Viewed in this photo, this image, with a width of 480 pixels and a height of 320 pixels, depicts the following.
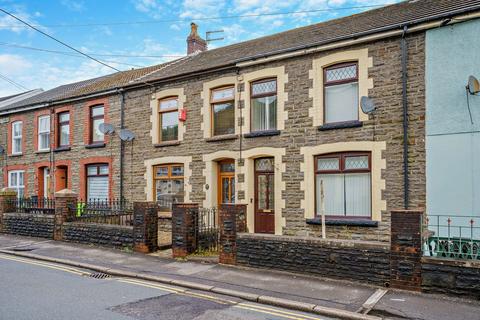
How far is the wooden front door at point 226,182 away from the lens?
47.9 ft

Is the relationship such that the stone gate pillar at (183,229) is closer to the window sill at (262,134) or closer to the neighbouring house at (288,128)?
the neighbouring house at (288,128)

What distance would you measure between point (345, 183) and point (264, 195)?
290cm

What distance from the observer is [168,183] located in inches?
631

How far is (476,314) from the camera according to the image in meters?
6.24

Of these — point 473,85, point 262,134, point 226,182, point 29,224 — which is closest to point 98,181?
point 29,224

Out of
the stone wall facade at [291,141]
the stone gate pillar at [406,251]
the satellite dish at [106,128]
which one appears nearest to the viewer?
the stone gate pillar at [406,251]

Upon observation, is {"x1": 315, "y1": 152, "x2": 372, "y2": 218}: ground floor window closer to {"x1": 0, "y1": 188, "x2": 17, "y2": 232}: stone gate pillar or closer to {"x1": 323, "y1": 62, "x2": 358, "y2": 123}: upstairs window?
{"x1": 323, "y1": 62, "x2": 358, "y2": 123}: upstairs window

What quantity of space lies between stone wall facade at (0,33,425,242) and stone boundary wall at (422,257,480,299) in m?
3.59

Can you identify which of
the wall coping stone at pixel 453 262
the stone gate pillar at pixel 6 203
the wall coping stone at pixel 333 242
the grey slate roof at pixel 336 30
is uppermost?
the grey slate roof at pixel 336 30

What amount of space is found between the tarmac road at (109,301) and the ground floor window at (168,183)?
7035 mm

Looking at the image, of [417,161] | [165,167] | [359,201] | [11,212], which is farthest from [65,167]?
[417,161]

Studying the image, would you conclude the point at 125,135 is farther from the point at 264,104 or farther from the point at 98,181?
the point at 264,104

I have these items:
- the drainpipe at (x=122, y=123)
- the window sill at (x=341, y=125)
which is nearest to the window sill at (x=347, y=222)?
the window sill at (x=341, y=125)

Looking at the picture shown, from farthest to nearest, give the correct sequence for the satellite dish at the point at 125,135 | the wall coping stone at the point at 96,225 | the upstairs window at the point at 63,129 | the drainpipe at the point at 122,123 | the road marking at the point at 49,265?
the upstairs window at the point at 63,129 → the drainpipe at the point at 122,123 → the satellite dish at the point at 125,135 → the wall coping stone at the point at 96,225 → the road marking at the point at 49,265
